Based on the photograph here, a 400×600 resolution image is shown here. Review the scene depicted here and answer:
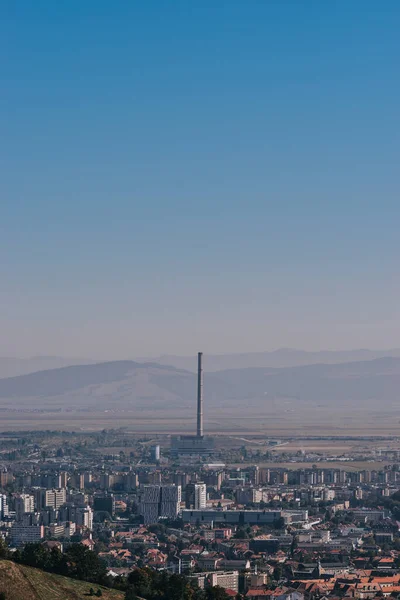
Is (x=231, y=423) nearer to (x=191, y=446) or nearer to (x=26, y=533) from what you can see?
(x=191, y=446)

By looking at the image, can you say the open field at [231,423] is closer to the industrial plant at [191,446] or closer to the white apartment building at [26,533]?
the industrial plant at [191,446]

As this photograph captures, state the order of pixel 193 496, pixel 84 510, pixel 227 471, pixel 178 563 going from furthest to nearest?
pixel 227 471, pixel 193 496, pixel 84 510, pixel 178 563

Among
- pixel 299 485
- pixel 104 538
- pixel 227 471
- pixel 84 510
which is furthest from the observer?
pixel 227 471

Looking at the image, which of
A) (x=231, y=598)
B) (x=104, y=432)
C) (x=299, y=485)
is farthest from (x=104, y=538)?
(x=104, y=432)

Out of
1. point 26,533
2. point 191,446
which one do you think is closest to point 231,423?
point 191,446

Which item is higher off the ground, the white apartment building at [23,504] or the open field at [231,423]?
the open field at [231,423]

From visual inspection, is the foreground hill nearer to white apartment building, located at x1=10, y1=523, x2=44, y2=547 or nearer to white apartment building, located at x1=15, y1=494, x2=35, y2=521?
white apartment building, located at x1=10, y1=523, x2=44, y2=547

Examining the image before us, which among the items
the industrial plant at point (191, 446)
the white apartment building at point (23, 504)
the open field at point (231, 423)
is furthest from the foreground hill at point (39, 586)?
the open field at point (231, 423)

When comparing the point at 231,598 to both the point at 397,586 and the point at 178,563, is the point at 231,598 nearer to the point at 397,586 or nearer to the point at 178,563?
the point at 397,586
